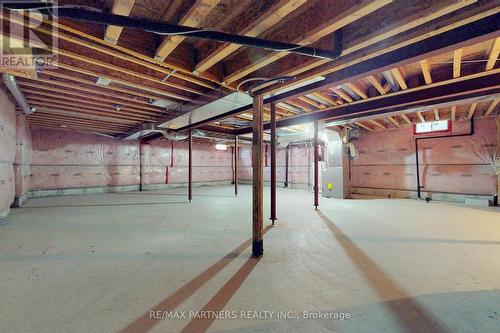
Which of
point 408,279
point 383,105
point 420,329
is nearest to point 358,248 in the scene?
point 408,279

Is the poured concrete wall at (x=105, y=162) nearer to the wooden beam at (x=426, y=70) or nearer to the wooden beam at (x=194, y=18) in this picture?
the wooden beam at (x=194, y=18)

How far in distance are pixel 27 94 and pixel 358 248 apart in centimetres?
517

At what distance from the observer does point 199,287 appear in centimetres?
173

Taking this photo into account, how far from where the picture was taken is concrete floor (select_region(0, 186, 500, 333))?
1347mm

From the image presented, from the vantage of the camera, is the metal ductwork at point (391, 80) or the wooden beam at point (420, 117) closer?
the metal ductwork at point (391, 80)

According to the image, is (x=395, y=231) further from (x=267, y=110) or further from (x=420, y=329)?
(x=267, y=110)

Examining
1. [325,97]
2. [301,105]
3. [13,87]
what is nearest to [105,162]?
[13,87]

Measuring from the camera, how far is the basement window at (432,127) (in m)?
5.78

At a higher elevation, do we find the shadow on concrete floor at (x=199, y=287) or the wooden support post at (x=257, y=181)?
the wooden support post at (x=257, y=181)

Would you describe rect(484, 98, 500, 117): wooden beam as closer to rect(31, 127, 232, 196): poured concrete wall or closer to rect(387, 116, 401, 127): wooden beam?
rect(387, 116, 401, 127): wooden beam

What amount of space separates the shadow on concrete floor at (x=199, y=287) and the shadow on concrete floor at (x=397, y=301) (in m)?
1.01

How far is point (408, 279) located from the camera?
1.84 m

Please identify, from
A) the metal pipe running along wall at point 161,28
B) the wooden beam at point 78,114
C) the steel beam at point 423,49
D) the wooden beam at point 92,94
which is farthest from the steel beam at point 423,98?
the wooden beam at point 78,114

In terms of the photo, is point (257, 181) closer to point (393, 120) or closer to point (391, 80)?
point (391, 80)
